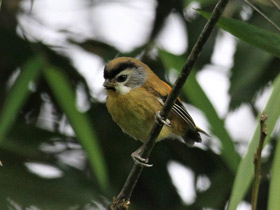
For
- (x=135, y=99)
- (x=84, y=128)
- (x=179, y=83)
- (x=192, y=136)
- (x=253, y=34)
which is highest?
(x=253, y=34)

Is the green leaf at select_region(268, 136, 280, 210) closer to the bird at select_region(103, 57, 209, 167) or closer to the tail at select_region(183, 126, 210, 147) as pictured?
the bird at select_region(103, 57, 209, 167)

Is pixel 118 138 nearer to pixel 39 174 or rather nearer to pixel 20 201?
pixel 39 174

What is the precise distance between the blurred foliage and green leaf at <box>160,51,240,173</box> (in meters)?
0.05

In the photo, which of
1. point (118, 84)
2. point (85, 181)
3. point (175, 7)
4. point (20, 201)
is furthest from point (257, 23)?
point (20, 201)

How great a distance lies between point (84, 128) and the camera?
14.5ft

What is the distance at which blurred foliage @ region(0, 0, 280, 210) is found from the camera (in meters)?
4.58

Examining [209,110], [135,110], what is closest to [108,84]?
[135,110]

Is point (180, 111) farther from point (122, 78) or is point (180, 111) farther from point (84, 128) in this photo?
point (84, 128)

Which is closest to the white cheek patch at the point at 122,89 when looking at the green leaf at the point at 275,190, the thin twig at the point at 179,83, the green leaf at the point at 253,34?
the thin twig at the point at 179,83

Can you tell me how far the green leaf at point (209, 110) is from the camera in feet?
13.5

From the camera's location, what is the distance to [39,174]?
4949mm

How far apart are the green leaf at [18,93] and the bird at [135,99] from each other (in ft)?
2.09

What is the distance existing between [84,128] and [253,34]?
63.5 inches

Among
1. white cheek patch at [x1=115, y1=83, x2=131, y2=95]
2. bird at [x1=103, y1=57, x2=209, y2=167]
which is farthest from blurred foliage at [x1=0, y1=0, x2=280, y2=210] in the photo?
white cheek patch at [x1=115, y1=83, x2=131, y2=95]
